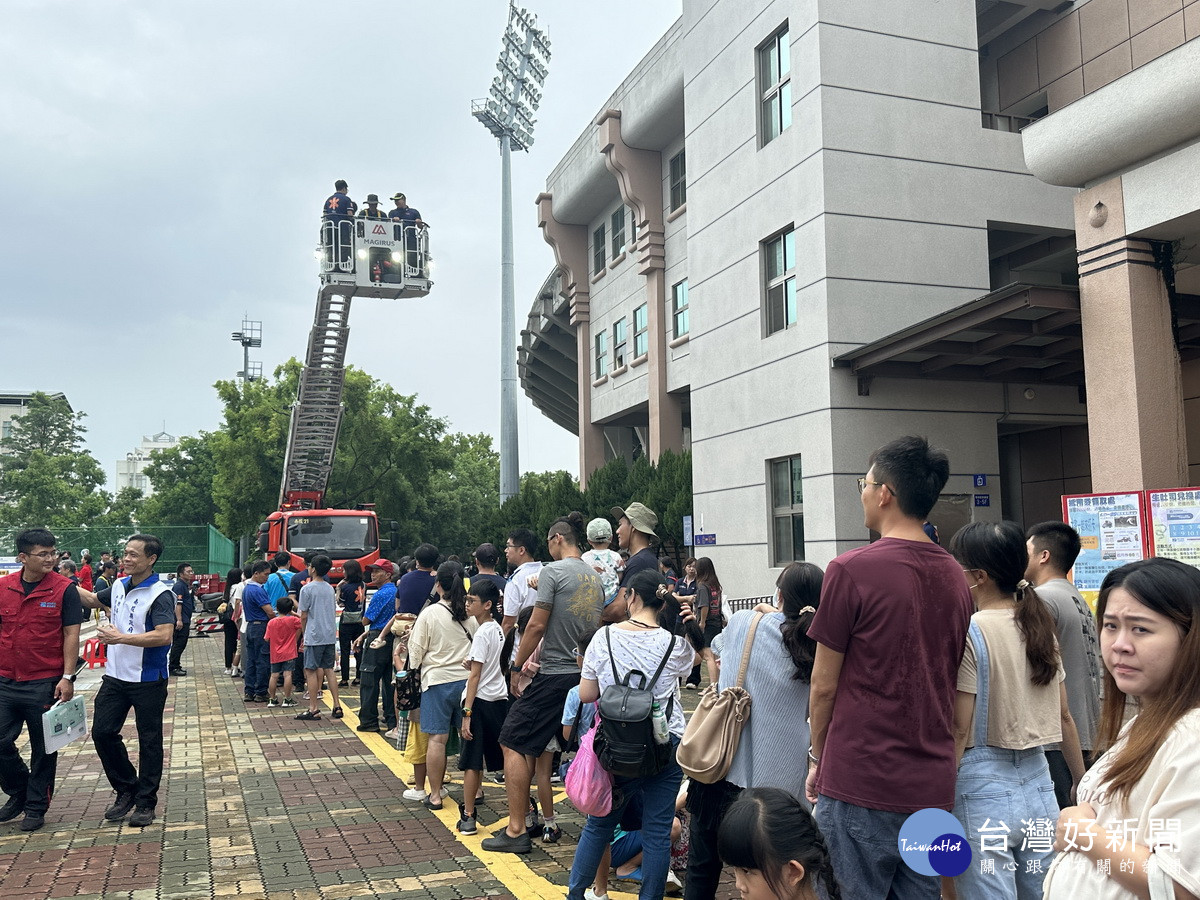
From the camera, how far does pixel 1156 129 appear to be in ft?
31.6

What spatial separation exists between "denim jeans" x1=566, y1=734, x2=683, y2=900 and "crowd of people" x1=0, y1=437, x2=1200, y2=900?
0.04 ft

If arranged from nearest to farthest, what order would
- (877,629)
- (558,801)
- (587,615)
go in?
(877,629), (587,615), (558,801)

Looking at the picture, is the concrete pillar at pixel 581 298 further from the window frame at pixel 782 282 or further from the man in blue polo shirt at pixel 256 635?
the man in blue polo shirt at pixel 256 635

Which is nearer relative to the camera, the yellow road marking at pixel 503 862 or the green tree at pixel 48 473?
the yellow road marking at pixel 503 862

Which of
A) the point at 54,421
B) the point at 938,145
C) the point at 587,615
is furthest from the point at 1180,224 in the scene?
the point at 54,421

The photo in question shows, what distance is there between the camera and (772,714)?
3.95 meters

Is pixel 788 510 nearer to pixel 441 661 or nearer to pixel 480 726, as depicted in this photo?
pixel 441 661

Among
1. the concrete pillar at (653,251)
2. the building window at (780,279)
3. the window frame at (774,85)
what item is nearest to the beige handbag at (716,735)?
the building window at (780,279)

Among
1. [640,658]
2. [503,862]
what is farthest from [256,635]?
[640,658]

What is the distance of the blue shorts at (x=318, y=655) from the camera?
1141 centimetres

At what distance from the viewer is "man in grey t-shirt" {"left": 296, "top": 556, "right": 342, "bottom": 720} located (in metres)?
11.3

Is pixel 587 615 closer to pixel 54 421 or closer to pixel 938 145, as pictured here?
pixel 938 145

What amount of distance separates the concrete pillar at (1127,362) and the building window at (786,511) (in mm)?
5364

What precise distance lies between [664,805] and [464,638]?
2685mm
